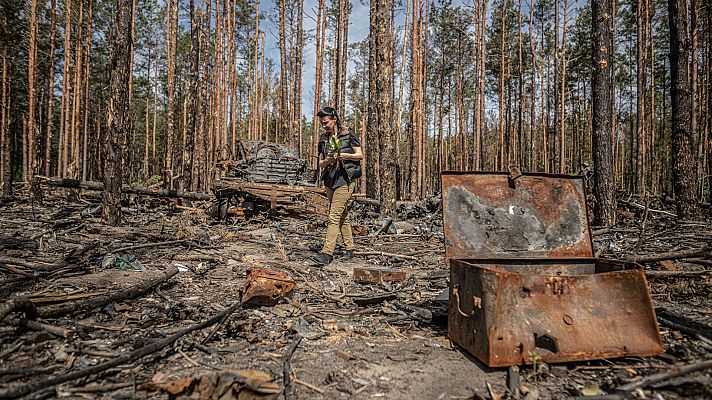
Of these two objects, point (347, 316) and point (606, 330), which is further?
point (347, 316)

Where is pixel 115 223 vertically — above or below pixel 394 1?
below

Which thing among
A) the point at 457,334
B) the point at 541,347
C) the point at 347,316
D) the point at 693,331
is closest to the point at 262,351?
the point at 347,316

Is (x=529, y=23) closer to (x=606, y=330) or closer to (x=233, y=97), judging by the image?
(x=233, y=97)

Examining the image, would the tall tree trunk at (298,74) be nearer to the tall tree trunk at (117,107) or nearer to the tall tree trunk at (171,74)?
the tall tree trunk at (171,74)

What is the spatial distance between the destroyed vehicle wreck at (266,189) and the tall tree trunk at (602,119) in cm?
666

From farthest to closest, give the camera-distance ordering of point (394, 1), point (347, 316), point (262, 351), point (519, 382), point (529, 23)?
1. point (529, 23)
2. point (394, 1)
3. point (347, 316)
4. point (262, 351)
5. point (519, 382)

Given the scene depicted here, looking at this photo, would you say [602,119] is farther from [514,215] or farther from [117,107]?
[117,107]

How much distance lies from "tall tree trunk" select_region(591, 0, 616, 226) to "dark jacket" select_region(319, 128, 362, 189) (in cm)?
609

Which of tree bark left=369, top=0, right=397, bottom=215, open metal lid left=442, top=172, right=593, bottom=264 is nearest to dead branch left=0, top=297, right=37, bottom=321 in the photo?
open metal lid left=442, top=172, right=593, bottom=264

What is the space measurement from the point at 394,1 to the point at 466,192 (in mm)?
20109

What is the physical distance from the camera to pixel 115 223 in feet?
25.2

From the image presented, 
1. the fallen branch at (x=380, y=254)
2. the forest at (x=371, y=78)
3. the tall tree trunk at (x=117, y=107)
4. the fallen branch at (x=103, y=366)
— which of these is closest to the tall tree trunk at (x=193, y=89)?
the forest at (x=371, y=78)

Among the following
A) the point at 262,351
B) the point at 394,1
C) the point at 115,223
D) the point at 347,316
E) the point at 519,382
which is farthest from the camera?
the point at 394,1

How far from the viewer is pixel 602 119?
820 centimetres
